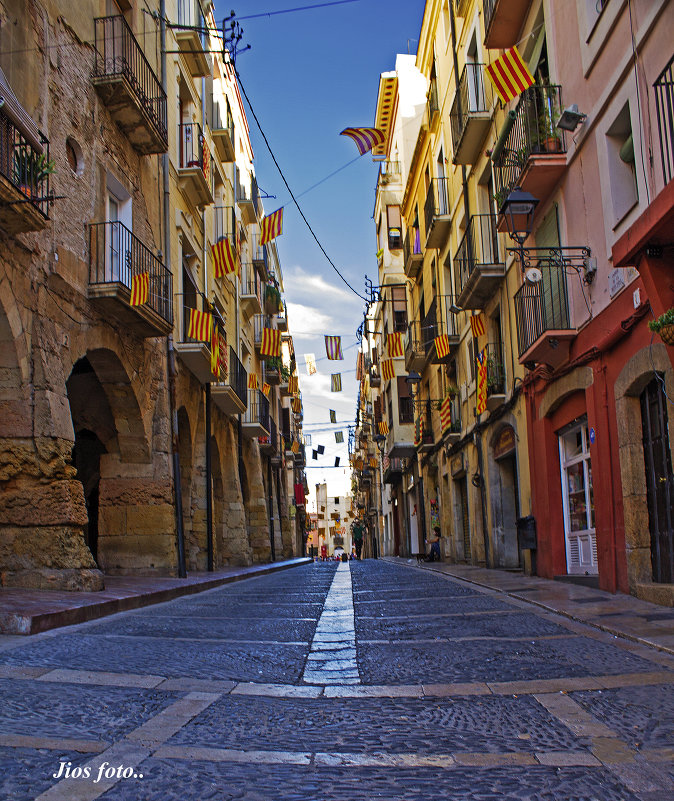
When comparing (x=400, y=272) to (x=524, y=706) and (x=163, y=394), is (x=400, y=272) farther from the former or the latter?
(x=524, y=706)

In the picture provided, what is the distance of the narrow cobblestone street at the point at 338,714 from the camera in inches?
113

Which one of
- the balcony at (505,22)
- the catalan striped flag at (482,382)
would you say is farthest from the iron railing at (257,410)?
the balcony at (505,22)

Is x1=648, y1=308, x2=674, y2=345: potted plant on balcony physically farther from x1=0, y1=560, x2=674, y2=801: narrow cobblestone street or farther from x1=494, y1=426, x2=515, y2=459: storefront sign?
x1=494, y1=426, x2=515, y2=459: storefront sign

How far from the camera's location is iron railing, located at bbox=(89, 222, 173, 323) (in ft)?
40.7

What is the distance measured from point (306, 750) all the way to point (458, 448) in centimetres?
1925

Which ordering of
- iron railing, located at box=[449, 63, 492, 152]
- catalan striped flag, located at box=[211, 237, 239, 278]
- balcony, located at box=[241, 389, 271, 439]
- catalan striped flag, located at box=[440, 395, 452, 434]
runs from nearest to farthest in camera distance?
iron railing, located at box=[449, 63, 492, 152] → catalan striped flag, located at box=[211, 237, 239, 278] → catalan striped flag, located at box=[440, 395, 452, 434] → balcony, located at box=[241, 389, 271, 439]

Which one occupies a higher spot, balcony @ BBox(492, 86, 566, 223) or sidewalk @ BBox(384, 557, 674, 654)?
balcony @ BBox(492, 86, 566, 223)

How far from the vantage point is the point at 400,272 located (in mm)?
37969

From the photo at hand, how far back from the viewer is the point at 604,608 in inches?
310

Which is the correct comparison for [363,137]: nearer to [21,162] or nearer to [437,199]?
[437,199]

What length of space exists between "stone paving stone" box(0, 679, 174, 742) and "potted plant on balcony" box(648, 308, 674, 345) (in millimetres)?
5162

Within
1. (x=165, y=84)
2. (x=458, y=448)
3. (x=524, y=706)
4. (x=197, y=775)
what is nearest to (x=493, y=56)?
(x=165, y=84)

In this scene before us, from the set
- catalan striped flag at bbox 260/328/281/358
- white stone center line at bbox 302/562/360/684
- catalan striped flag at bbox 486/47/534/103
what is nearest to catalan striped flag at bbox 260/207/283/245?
catalan striped flag at bbox 486/47/534/103

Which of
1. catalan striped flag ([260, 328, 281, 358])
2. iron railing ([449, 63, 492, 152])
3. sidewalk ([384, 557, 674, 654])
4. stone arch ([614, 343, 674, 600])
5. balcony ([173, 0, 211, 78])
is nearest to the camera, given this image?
sidewalk ([384, 557, 674, 654])
